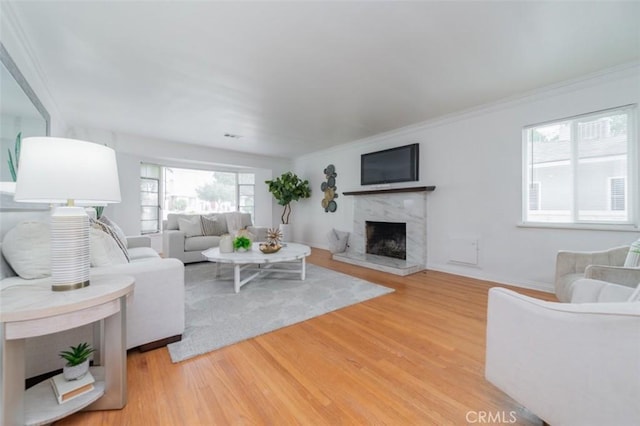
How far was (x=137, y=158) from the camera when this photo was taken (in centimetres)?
500

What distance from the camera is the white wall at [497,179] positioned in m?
2.66

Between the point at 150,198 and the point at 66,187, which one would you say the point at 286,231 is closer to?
the point at 150,198

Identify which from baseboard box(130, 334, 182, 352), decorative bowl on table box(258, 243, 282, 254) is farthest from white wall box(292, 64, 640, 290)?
baseboard box(130, 334, 182, 352)

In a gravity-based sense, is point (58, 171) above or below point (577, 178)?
below

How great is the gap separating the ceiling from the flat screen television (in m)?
0.74

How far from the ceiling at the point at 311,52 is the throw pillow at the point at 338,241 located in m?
2.47

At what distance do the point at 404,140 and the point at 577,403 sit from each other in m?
4.10

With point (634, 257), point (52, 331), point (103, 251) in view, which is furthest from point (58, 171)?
point (634, 257)

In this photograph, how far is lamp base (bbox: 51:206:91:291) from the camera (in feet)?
3.78

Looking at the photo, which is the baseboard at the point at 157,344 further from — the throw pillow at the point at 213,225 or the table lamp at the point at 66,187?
the throw pillow at the point at 213,225

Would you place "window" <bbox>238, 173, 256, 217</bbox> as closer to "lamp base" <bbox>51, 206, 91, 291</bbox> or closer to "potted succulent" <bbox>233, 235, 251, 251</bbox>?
"potted succulent" <bbox>233, 235, 251, 251</bbox>

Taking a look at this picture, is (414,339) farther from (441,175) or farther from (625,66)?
(625,66)

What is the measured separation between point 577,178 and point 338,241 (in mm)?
3564

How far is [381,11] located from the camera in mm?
1752
